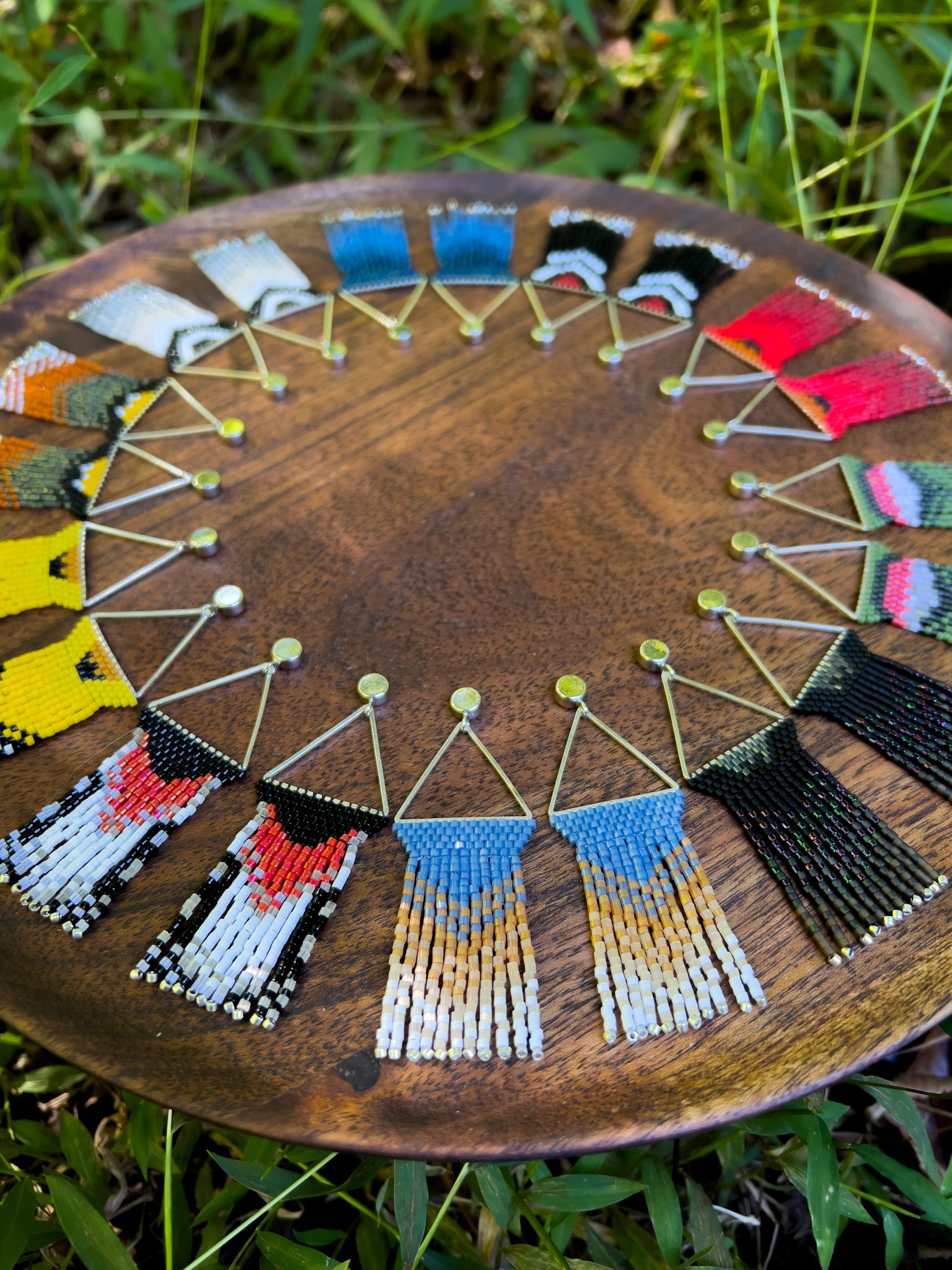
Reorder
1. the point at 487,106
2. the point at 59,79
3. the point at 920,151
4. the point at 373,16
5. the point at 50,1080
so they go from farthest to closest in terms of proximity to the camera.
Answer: the point at 487,106 < the point at 373,16 < the point at 920,151 < the point at 59,79 < the point at 50,1080

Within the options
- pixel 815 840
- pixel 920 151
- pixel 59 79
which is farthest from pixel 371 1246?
pixel 920 151

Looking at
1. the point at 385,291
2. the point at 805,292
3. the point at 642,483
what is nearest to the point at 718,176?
the point at 805,292

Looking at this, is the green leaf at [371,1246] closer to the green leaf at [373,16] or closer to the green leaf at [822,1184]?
the green leaf at [822,1184]

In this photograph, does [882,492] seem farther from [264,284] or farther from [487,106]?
[487,106]

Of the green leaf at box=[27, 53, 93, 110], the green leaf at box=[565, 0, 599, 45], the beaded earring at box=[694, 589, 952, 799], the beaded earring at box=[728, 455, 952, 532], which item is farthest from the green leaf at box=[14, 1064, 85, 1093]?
the green leaf at box=[565, 0, 599, 45]

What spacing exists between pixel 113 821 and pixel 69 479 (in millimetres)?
412

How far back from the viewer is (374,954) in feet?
2.44

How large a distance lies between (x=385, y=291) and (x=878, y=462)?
65 cm

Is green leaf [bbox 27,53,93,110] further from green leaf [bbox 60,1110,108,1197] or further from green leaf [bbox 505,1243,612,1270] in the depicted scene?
green leaf [bbox 505,1243,612,1270]

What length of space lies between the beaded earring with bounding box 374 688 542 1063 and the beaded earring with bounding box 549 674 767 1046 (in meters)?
0.06

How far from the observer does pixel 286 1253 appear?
2.71ft

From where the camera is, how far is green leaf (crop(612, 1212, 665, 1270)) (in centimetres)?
92

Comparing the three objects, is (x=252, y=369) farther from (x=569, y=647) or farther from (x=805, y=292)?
(x=805, y=292)

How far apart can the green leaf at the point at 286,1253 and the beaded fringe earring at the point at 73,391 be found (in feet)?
2.73
